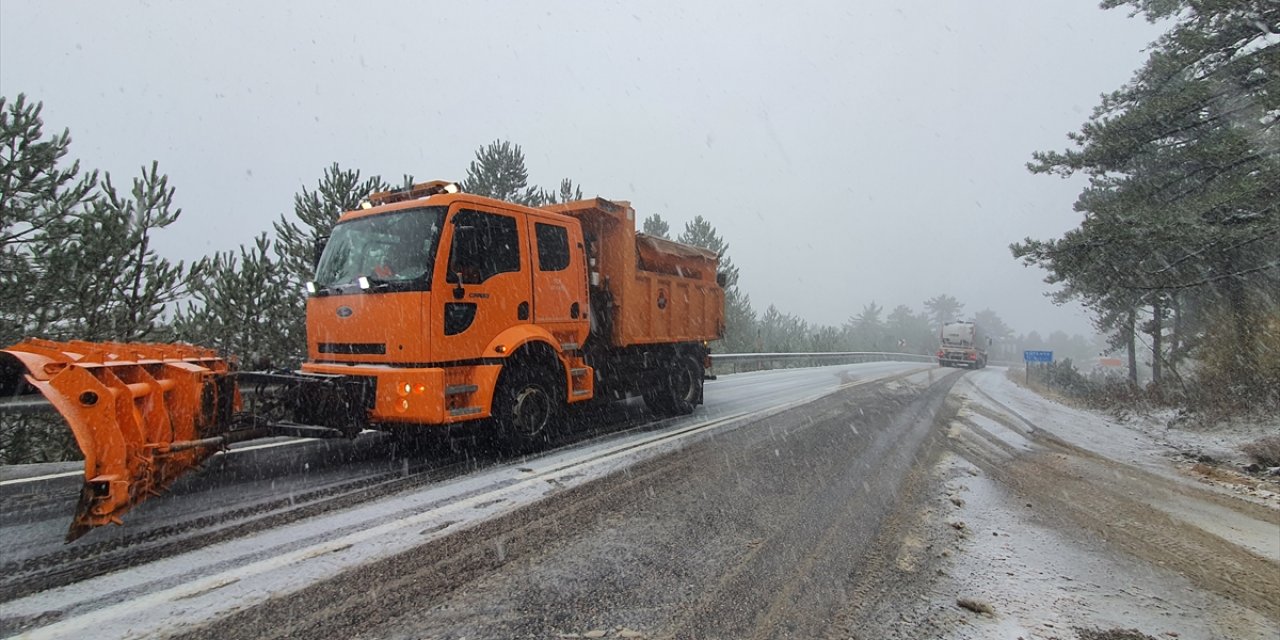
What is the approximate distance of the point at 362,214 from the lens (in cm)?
609

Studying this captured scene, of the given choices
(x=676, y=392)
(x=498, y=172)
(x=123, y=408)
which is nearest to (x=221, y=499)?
(x=123, y=408)

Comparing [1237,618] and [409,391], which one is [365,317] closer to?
[409,391]

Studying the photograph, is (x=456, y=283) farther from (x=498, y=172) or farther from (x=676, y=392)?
(x=498, y=172)

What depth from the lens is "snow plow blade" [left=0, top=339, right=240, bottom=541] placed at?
10.5 feet

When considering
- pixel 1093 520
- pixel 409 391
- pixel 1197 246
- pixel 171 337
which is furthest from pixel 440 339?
pixel 1197 246

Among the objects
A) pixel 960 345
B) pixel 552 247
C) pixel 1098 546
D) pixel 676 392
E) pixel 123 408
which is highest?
pixel 552 247

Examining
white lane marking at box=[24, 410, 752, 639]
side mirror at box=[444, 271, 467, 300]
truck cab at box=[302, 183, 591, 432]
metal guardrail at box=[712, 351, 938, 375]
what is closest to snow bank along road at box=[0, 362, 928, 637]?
white lane marking at box=[24, 410, 752, 639]

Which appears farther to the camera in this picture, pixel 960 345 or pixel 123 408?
pixel 960 345

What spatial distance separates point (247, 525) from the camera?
3648 millimetres

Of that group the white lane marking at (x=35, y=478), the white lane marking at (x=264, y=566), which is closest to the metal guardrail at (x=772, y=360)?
the white lane marking at (x=264, y=566)

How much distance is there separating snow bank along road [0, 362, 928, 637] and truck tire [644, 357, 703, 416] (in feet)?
8.85

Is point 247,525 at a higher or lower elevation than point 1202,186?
lower

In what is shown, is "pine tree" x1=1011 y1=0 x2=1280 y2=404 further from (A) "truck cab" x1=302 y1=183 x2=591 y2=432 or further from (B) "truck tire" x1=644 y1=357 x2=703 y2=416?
(A) "truck cab" x1=302 y1=183 x2=591 y2=432

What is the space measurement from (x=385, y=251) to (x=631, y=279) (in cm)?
312
